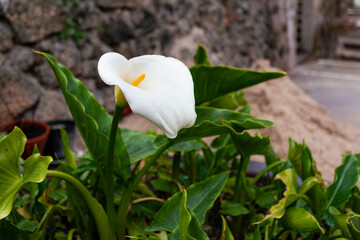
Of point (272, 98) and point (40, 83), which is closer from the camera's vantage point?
point (40, 83)

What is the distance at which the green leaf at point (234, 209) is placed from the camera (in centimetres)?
84

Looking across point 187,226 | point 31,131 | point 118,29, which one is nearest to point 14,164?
point 187,226

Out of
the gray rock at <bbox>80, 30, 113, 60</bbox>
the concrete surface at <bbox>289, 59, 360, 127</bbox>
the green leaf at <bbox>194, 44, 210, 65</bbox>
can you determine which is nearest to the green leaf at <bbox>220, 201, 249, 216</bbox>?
the green leaf at <bbox>194, 44, 210, 65</bbox>

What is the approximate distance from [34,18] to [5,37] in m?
0.16

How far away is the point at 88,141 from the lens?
74 centimetres

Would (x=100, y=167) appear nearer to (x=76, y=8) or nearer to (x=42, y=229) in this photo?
(x=42, y=229)

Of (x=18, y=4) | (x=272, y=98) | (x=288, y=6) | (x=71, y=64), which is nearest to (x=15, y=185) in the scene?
(x=18, y=4)

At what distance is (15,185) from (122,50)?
1.63 m

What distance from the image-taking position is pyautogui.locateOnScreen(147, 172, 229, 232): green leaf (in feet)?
2.39

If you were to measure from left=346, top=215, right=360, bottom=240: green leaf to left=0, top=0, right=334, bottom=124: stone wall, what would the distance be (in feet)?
4.67

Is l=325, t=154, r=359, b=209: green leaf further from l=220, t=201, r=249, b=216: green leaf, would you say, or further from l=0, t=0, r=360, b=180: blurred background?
l=0, t=0, r=360, b=180: blurred background

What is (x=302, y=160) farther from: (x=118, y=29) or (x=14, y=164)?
(x=118, y=29)

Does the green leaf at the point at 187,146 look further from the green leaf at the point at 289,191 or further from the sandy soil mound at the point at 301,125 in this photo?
the sandy soil mound at the point at 301,125

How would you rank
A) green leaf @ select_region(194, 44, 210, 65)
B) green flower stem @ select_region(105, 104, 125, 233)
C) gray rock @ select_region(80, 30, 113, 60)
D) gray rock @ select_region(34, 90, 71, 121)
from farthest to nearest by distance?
gray rock @ select_region(80, 30, 113, 60)
gray rock @ select_region(34, 90, 71, 121)
green leaf @ select_region(194, 44, 210, 65)
green flower stem @ select_region(105, 104, 125, 233)
